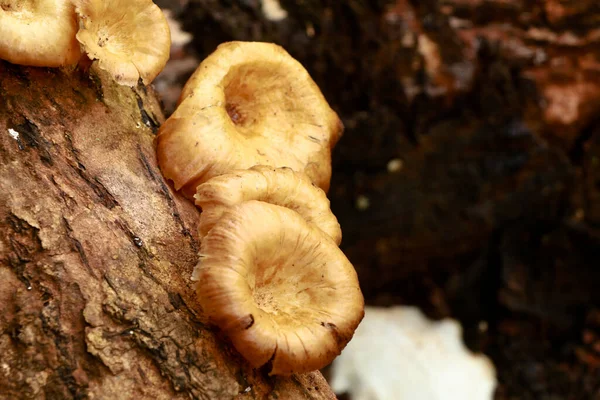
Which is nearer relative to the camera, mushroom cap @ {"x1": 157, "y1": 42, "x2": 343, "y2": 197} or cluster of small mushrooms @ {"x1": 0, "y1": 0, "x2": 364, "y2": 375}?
cluster of small mushrooms @ {"x1": 0, "y1": 0, "x2": 364, "y2": 375}

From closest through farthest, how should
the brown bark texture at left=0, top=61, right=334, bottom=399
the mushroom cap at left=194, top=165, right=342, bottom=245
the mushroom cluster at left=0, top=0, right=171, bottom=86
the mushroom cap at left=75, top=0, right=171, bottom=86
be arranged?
the brown bark texture at left=0, top=61, right=334, bottom=399
the mushroom cluster at left=0, top=0, right=171, bottom=86
the mushroom cap at left=194, top=165, right=342, bottom=245
the mushroom cap at left=75, top=0, right=171, bottom=86

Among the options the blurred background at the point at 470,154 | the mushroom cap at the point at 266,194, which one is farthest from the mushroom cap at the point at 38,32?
the blurred background at the point at 470,154

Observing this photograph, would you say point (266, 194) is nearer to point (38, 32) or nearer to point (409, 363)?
point (38, 32)

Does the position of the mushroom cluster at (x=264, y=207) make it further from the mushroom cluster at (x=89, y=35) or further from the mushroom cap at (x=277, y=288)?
the mushroom cluster at (x=89, y=35)

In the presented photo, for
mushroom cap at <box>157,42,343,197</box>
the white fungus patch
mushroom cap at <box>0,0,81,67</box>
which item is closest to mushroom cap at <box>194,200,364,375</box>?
mushroom cap at <box>157,42,343,197</box>

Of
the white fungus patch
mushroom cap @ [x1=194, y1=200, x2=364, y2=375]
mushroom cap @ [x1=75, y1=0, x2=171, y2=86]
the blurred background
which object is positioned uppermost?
mushroom cap @ [x1=75, y1=0, x2=171, y2=86]

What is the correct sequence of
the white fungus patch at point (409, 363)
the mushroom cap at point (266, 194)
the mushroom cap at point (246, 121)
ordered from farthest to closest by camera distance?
the white fungus patch at point (409, 363) < the mushroom cap at point (246, 121) < the mushroom cap at point (266, 194)

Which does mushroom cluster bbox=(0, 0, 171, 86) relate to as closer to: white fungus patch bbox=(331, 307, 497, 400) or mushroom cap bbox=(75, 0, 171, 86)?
mushroom cap bbox=(75, 0, 171, 86)
